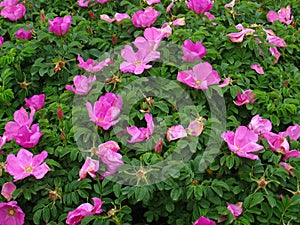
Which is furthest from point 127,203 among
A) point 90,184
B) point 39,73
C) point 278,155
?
point 39,73

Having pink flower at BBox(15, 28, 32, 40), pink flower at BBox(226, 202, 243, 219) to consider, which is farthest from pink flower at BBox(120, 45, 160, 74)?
pink flower at BBox(226, 202, 243, 219)

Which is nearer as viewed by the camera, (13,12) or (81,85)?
(81,85)

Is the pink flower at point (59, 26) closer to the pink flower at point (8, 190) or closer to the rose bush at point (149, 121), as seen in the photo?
the rose bush at point (149, 121)

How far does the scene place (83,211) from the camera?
1.57 m

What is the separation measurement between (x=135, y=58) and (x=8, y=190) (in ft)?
2.17

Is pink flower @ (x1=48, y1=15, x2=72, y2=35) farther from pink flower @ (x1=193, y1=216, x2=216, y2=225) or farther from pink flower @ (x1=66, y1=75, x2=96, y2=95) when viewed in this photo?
pink flower @ (x1=193, y1=216, x2=216, y2=225)

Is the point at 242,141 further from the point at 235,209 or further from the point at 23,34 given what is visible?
the point at 23,34

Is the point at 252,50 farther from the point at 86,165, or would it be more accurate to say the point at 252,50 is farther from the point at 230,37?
the point at 86,165

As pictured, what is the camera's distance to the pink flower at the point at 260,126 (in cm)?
179

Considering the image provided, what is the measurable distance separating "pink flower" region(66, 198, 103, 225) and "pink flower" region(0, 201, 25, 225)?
183mm

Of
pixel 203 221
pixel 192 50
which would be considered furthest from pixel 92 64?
pixel 203 221

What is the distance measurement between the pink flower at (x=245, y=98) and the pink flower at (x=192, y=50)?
205 millimetres

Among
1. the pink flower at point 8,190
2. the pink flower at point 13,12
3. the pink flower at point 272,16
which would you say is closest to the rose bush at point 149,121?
the pink flower at point 8,190

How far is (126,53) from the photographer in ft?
6.41
